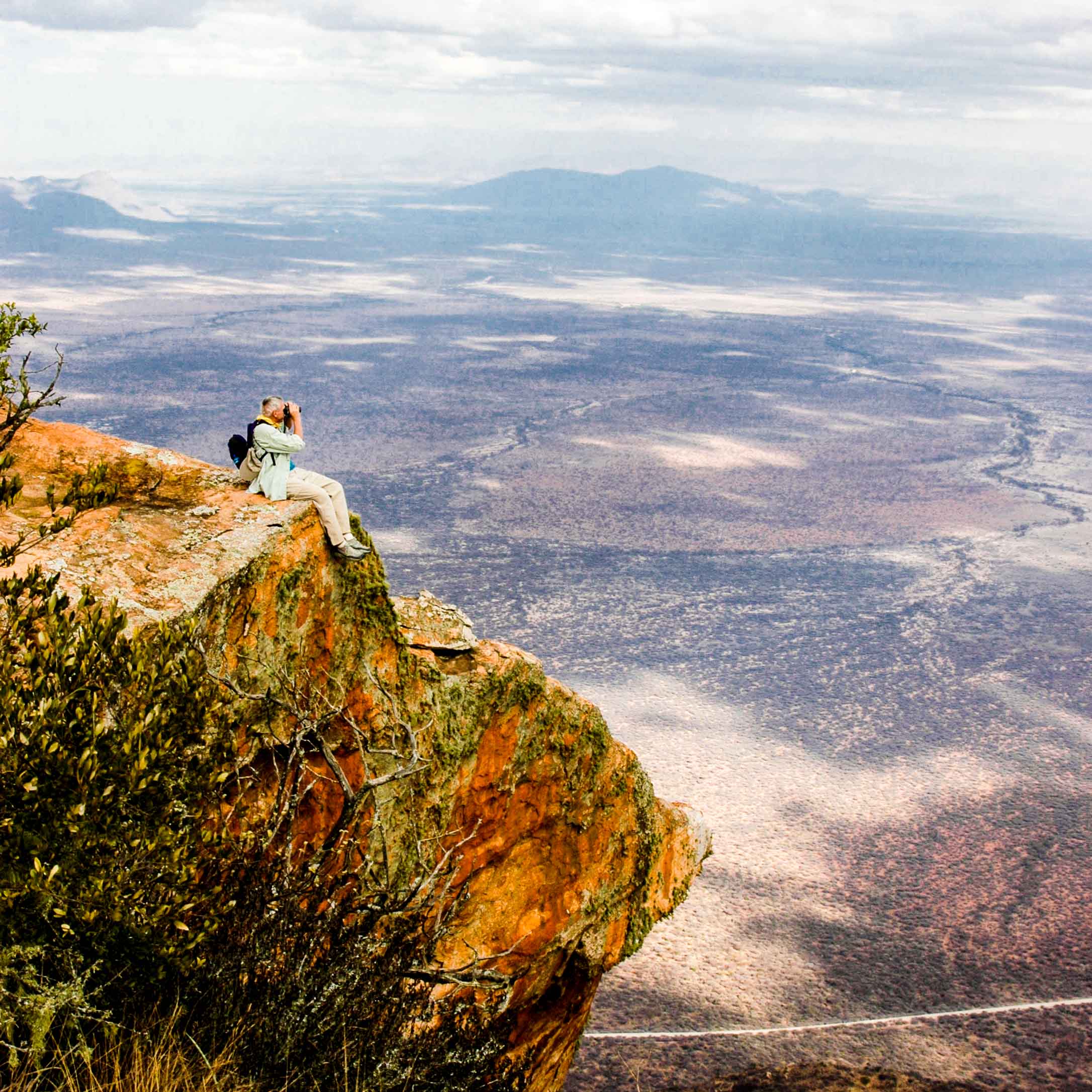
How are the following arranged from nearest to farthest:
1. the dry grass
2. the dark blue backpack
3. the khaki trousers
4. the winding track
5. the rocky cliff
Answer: the dry grass → the rocky cliff → the khaki trousers → the dark blue backpack → the winding track

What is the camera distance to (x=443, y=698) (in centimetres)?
1053

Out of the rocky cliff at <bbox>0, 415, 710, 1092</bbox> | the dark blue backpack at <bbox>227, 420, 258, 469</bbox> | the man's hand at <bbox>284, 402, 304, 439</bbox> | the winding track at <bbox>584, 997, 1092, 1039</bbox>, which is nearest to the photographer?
the rocky cliff at <bbox>0, 415, 710, 1092</bbox>

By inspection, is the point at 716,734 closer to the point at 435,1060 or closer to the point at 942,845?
the point at 942,845

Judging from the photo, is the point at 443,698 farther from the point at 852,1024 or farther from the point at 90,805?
the point at 852,1024

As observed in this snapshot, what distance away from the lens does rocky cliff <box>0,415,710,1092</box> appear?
8.21 m

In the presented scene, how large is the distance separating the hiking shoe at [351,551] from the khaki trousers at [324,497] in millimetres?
43

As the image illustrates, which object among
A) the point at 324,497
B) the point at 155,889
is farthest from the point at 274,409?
the point at 155,889

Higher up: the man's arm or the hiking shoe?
the man's arm

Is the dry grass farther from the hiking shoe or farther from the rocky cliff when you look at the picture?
the hiking shoe

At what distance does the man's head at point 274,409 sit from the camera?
387 inches

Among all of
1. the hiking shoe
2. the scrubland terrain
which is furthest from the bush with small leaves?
the scrubland terrain

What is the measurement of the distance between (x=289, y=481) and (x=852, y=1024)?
15.1m

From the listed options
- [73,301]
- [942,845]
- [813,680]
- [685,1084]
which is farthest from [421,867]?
[73,301]

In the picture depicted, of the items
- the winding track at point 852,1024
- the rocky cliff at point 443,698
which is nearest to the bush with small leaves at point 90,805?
the rocky cliff at point 443,698
